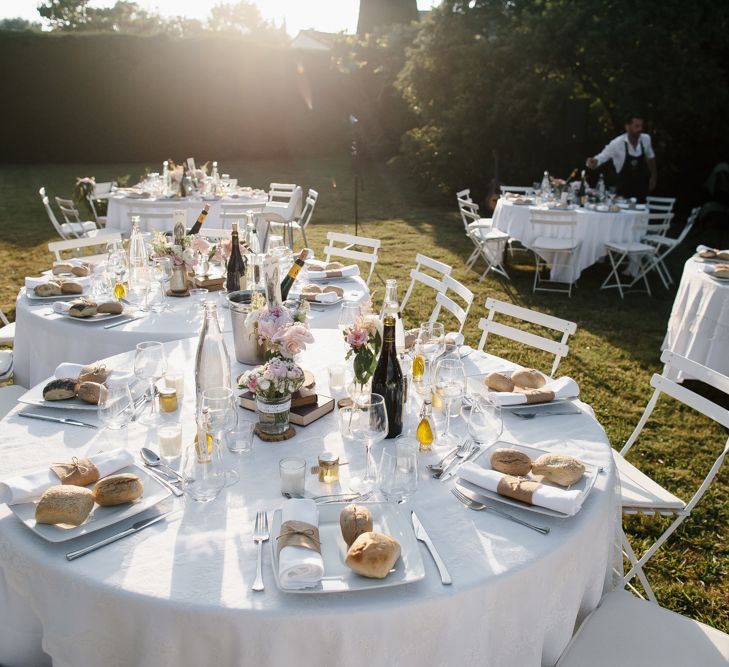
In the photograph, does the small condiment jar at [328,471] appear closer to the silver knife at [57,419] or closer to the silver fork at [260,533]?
the silver fork at [260,533]

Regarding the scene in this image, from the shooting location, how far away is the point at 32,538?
170 centimetres

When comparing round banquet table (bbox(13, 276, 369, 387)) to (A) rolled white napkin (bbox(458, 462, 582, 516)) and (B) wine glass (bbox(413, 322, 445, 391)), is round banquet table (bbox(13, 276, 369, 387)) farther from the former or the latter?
(A) rolled white napkin (bbox(458, 462, 582, 516))

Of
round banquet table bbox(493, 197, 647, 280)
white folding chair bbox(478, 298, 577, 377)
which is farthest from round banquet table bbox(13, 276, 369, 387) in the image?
round banquet table bbox(493, 197, 647, 280)

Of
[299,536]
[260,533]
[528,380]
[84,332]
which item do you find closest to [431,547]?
[299,536]

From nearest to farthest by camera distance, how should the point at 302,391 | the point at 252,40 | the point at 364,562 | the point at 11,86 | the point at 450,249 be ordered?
the point at 364,562 < the point at 302,391 < the point at 450,249 < the point at 11,86 < the point at 252,40

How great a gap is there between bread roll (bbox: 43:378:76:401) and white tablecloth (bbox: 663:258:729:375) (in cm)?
454

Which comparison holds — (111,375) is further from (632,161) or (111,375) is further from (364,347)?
(632,161)

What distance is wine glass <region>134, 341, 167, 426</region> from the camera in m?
2.33

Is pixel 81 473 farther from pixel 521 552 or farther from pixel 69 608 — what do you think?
pixel 521 552

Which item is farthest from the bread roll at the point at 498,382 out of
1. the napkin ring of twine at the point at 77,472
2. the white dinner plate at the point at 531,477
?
the napkin ring of twine at the point at 77,472

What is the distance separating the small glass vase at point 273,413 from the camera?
2.18 metres

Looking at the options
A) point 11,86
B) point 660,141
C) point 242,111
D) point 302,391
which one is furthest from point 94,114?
point 302,391

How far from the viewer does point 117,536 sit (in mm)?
1697

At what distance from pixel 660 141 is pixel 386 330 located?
12476 mm
